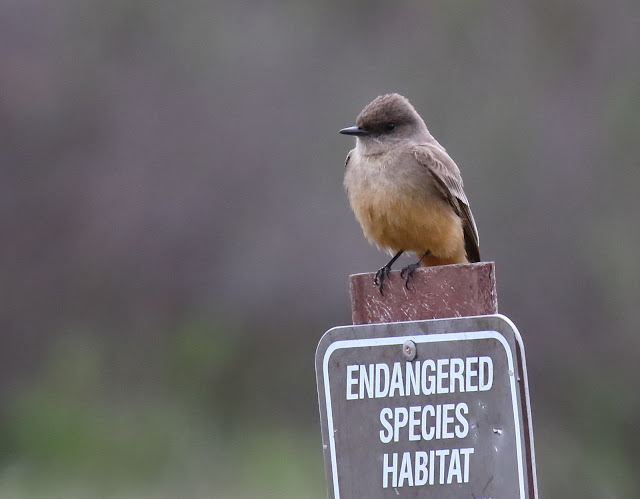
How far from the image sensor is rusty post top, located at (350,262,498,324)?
3.53 meters

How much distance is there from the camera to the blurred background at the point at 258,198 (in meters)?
11.5

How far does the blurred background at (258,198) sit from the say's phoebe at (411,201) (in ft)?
20.4

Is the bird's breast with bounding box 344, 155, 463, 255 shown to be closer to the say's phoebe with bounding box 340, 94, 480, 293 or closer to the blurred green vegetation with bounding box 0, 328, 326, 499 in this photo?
the say's phoebe with bounding box 340, 94, 480, 293

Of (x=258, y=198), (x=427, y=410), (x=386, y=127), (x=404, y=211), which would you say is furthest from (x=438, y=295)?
(x=258, y=198)

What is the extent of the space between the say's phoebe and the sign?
1521 mm

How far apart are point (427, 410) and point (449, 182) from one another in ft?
6.28

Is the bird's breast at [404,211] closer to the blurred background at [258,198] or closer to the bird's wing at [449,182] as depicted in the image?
the bird's wing at [449,182]

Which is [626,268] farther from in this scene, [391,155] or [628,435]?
[391,155]

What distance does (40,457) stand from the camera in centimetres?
1076

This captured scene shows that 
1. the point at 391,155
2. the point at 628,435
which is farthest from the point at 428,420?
the point at 628,435

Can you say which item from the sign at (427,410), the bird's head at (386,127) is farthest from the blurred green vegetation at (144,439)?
the sign at (427,410)

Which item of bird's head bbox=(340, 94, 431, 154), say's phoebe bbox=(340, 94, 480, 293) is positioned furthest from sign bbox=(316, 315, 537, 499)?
bird's head bbox=(340, 94, 431, 154)

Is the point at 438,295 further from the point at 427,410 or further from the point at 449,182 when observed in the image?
the point at 449,182

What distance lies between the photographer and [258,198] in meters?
12.6
